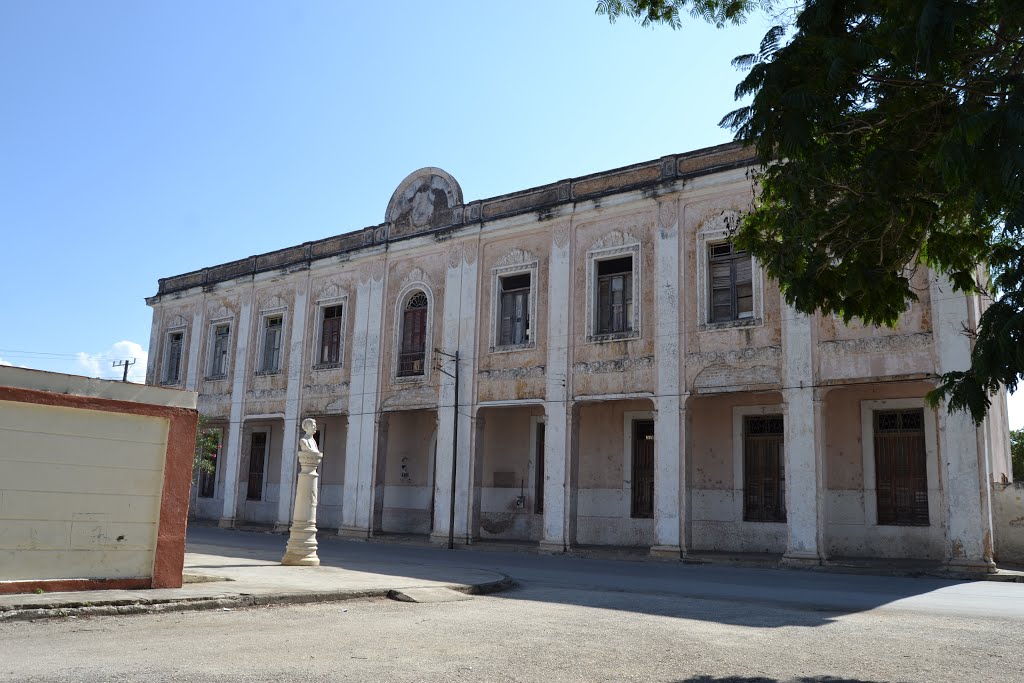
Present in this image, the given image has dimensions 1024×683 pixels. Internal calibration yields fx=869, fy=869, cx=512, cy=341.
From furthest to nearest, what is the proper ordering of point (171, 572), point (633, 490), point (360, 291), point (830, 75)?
1. point (360, 291)
2. point (633, 490)
3. point (171, 572)
4. point (830, 75)

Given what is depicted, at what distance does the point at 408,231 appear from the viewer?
22797 mm

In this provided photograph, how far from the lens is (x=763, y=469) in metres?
17.8

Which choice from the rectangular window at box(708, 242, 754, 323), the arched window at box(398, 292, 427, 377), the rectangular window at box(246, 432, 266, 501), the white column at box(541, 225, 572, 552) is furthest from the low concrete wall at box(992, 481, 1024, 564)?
the rectangular window at box(246, 432, 266, 501)

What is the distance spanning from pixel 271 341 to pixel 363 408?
5.07 meters

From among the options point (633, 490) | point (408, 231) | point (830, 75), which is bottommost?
point (633, 490)

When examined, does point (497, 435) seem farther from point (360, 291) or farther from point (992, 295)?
point (992, 295)

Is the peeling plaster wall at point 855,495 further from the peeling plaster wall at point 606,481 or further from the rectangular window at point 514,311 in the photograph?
the rectangular window at point 514,311

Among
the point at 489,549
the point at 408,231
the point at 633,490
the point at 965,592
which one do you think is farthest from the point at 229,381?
the point at 965,592

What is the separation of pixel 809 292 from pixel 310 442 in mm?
9142

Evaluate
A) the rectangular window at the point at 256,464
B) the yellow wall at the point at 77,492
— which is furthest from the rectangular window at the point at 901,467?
the rectangular window at the point at 256,464

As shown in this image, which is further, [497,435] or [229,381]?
→ [229,381]

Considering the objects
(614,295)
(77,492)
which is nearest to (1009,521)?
(614,295)

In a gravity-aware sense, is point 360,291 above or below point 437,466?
above

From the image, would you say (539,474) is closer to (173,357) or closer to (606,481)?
(606,481)
